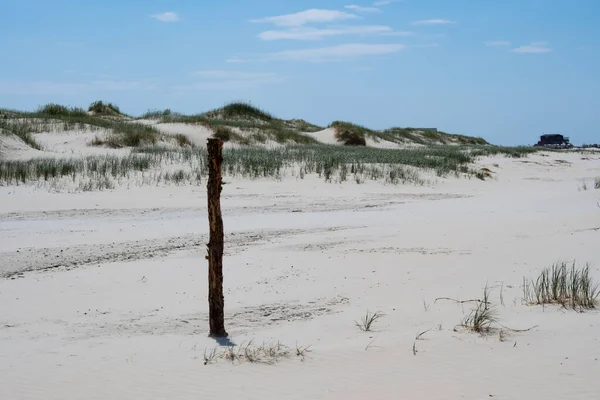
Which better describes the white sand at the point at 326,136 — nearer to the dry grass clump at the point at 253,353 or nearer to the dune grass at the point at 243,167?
the dune grass at the point at 243,167

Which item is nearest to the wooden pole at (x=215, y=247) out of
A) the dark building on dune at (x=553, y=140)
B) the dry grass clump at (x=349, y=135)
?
the dry grass clump at (x=349, y=135)

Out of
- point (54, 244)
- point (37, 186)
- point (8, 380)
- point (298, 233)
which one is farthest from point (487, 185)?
point (8, 380)

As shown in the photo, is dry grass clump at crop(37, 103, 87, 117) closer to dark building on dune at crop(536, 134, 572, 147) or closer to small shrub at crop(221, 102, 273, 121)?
small shrub at crop(221, 102, 273, 121)

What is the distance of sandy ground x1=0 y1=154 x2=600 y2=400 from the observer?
4.86m

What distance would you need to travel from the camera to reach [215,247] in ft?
19.8

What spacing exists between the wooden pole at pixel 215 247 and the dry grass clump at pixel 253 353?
1.31 ft

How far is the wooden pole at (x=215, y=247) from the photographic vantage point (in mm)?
5934

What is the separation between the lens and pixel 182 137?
32.5 meters

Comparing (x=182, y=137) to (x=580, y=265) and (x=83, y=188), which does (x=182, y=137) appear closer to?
(x=83, y=188)

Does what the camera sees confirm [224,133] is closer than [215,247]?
No

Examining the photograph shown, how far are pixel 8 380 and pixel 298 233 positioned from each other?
7.44m

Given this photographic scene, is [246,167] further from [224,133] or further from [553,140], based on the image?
[553,140]

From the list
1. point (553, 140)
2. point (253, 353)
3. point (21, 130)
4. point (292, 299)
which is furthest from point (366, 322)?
point (553, 140)

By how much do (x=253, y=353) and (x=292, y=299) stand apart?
7.40 feet
